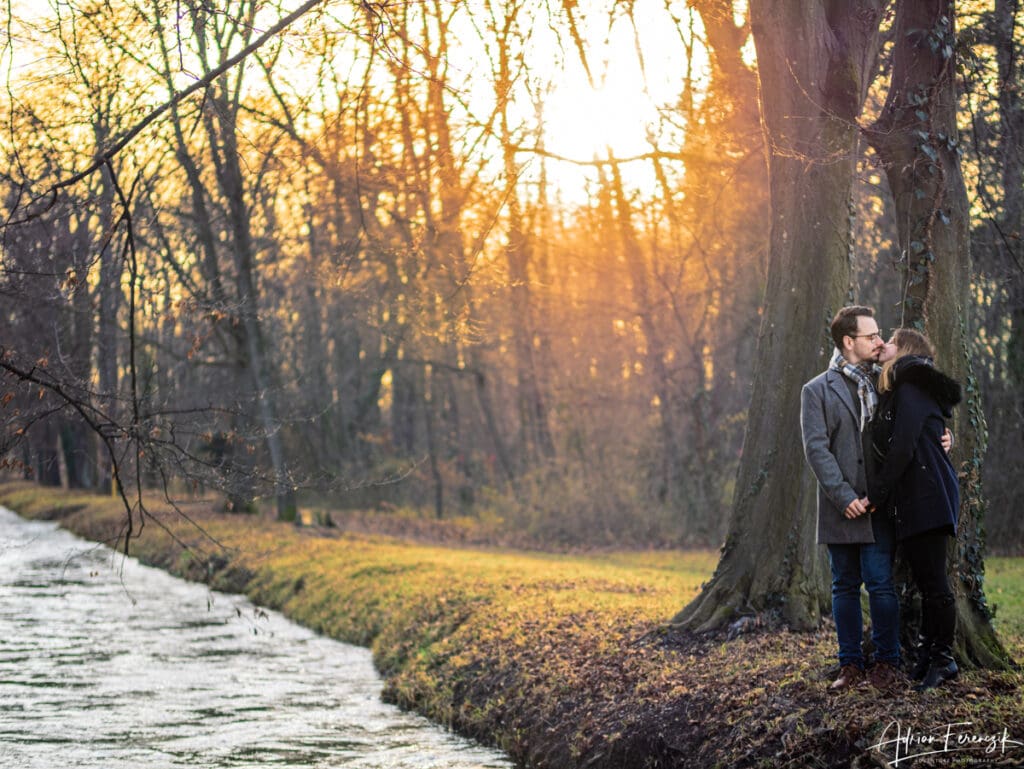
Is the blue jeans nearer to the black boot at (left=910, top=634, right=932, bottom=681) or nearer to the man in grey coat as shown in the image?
the man in grey coat

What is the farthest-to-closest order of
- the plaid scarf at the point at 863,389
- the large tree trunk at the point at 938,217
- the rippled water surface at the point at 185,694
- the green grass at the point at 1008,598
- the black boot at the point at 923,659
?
the rippled water surface at the point at 185,694 → the green grass at the point at 1008,598 → the large tree trunk at the point at 938,217 → the plaid scarf at the point at 863,389 → the black boot at the point at 923,659

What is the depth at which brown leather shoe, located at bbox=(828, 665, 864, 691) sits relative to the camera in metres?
7.64

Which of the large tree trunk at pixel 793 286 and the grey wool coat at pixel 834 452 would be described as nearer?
the grey wool coat at pixel 834 452

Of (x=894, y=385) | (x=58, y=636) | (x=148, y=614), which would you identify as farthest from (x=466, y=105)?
(x=148, y=614)

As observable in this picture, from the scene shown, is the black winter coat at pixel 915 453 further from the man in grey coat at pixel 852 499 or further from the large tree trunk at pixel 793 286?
the large tree trunk at pixel 793 286

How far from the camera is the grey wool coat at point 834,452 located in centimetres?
746

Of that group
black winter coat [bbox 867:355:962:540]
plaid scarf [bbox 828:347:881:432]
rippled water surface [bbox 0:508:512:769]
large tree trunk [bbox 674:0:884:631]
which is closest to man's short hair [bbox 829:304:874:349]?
plaid scarf [bbox 828:347:881:432]

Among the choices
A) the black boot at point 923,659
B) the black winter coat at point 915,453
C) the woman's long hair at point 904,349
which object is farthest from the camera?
the woman's long hair at point 904,349

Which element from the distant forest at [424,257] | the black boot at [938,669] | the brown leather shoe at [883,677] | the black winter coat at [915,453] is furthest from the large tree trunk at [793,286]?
the black winter coat at [915,453]

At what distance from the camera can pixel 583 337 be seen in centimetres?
3203

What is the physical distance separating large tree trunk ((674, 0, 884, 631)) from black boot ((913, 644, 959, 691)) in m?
2.89

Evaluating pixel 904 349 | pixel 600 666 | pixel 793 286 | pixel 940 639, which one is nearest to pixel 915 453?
pixel 904 349

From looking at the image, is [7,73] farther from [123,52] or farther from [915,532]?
[915,532]

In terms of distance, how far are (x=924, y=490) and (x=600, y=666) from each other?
4159mm
